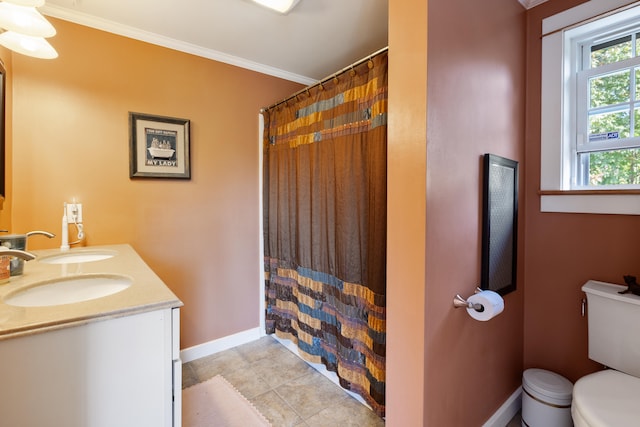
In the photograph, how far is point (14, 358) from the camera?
2.25 ft

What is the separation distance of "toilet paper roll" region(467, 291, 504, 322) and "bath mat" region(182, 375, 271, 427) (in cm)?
129

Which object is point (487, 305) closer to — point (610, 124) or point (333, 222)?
point (333, 222)

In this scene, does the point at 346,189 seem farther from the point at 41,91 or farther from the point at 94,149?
the point at 41,91

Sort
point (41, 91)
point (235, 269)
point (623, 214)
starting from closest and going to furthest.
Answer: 1. point (623, 214)
2. point (41, 91)
3. point (235, 269)

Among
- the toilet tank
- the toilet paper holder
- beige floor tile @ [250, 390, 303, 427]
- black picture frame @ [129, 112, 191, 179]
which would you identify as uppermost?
black picture frame @ [129, 112, 191, 179]

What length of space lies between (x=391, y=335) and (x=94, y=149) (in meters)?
2.14

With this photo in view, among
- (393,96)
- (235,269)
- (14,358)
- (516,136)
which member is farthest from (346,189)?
(14,358)

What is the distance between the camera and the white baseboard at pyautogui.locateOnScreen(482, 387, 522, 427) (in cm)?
149

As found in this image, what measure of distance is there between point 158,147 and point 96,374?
1673 mm

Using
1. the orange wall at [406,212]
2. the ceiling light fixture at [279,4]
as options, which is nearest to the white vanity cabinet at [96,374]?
the orange wall at [406,212]

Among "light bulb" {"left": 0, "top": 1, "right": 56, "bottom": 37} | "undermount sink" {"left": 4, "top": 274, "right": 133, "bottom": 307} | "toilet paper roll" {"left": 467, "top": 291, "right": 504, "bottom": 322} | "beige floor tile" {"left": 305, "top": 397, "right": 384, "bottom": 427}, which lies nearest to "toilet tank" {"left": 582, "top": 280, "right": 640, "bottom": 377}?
"toilet paper roll" {"left": 467, "top": 291, "right": 504, "bottom": 322}

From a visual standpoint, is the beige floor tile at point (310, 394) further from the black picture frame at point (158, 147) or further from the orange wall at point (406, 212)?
the black picture frame at point (158, 147)

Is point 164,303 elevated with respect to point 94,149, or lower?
lower

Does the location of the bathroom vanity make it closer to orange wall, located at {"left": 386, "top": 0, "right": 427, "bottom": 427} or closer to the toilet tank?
orange wall, located at {"left": 386, "top": 0, "right": 427, "bottom": 427}
